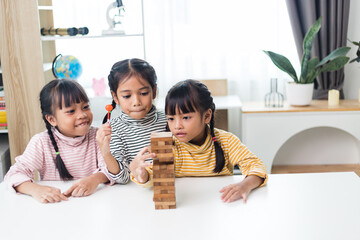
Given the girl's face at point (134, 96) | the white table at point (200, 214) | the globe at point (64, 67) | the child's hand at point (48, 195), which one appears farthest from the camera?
the globe at point (64, 67)

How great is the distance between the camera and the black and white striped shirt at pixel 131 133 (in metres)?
1.74

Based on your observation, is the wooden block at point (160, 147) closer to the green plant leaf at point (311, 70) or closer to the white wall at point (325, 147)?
the green plant leaf at point (311, 70)

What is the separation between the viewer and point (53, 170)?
1778mm

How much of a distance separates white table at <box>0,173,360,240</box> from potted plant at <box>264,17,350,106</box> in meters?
1.61

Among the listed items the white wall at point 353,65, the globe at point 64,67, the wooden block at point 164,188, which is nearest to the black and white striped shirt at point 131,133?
the wooden block at point 164,188

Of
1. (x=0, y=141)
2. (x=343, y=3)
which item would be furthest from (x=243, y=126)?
(x=0, y=141)

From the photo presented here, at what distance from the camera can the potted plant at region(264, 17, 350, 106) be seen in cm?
302

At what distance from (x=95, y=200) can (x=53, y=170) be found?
0.42m

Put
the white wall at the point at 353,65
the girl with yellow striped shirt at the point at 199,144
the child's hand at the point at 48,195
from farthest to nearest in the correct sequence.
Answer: the white wall at the point at 353,65, the girl with yellow striped shirt at the point at 199,144, the child's hand at the point at 48,195

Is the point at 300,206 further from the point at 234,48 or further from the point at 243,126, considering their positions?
the point at 234,48

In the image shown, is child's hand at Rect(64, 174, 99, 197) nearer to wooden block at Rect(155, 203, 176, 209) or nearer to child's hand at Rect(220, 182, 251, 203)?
wooden block at Rect(155, 203, 176, 209)

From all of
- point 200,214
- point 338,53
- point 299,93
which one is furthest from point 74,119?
point 338,53

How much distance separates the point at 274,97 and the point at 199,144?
1740 mm

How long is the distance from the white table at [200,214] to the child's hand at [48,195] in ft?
0.07
